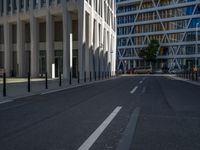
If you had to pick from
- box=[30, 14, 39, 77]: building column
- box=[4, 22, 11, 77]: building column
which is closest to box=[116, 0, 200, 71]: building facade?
box=[30, 14, 39, 77]: building column

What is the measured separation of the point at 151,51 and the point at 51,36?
44477 mm

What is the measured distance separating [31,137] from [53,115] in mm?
2454

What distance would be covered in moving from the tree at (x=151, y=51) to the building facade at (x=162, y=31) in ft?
10.1

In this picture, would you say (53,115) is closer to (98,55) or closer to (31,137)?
(31,137)

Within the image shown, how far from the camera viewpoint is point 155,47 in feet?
253

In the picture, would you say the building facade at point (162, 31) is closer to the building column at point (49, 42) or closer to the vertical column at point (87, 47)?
the vertical column at point (87, 47)

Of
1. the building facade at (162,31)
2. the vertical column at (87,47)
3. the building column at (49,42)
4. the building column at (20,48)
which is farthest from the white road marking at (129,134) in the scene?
the building facade at (162,31)

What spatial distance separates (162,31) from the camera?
7988 cm

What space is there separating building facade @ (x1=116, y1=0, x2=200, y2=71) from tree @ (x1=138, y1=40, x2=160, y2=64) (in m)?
3.06

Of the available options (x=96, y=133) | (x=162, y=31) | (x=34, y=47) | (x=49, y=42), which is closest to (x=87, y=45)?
(x=49, y=42)

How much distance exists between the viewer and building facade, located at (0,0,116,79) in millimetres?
35531

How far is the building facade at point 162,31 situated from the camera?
7438 cm

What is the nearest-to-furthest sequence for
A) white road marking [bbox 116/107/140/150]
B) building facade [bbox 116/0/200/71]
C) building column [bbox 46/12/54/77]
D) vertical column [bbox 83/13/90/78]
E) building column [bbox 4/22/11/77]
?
white road marking [bbox 116/107/140/150]
vertical column [bbox 83/13/90/78]
building column [bbox 46/12/54/77]
building column [bbox 4/22/11/77]
building facade [bbox 116/0/200/71]

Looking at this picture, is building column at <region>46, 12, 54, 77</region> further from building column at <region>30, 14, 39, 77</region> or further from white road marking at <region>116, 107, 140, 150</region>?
white road marking at <region>116, 107, 140, 150</region>
